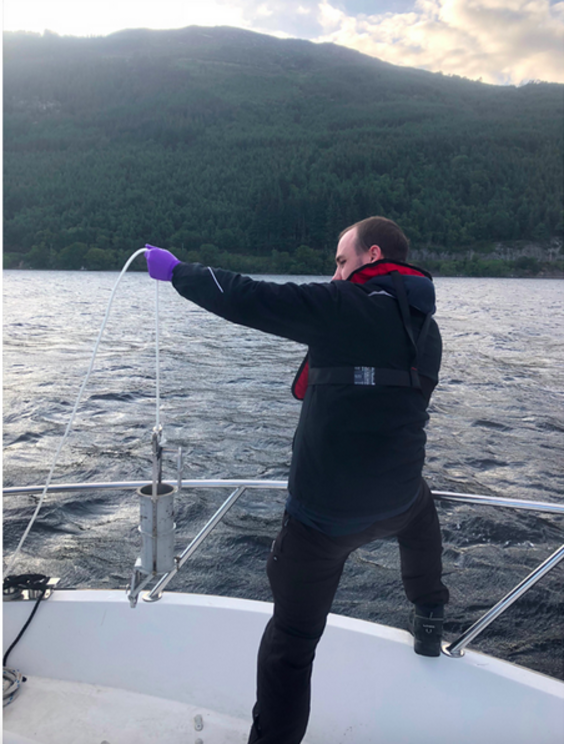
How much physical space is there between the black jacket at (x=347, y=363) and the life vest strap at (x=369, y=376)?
0.01m

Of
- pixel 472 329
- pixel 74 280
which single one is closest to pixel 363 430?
pixel 472 329

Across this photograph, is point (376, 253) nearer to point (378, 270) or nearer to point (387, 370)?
point (378, 270)

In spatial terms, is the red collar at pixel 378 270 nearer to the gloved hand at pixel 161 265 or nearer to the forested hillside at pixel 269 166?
the gloved hand at pixel 161 265

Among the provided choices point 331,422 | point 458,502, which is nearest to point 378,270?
point 331,422

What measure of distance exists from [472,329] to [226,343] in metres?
12.6

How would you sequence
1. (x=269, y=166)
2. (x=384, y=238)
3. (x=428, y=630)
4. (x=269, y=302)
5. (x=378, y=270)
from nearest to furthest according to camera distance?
(x=269, y=302), (x=378, y=270), (x=384, y=238), (x=428, y=630), (x=269, y=166)

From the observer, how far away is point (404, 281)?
54.9 inches

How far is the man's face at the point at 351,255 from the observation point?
1525mm

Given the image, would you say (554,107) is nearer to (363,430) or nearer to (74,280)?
(74,280)

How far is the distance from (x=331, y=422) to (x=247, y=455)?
336 inches

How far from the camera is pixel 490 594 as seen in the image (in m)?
5.48

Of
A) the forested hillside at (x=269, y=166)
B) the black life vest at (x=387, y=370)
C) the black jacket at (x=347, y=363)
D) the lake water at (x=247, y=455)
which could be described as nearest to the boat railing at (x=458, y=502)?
the black jacket at (x=347, y=363)

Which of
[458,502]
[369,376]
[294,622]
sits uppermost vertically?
[369,376]

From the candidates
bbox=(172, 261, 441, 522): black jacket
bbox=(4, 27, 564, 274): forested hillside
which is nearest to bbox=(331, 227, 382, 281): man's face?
bbox=(172, 261, 441, 522): black jacket
